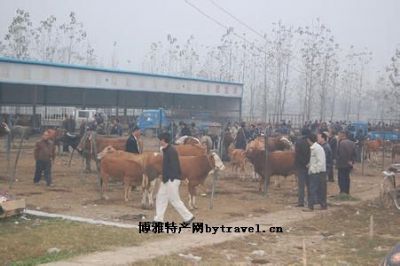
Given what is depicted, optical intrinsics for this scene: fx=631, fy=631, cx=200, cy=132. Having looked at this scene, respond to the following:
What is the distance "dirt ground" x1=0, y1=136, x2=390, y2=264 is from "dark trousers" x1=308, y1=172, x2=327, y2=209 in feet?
2.28

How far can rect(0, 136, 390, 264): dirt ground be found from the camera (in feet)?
48.0

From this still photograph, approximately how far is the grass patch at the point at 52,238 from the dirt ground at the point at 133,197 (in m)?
1.39

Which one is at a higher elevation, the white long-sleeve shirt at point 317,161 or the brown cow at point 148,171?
the white long-sleeve shirt at point 317,161

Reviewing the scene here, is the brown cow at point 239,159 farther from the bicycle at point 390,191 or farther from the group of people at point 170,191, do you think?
the group of people at point 170,191

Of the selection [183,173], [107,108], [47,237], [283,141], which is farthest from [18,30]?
[47,237]

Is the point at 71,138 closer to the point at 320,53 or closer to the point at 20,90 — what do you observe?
the point at 20,90

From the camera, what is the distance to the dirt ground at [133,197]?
48.0 feet

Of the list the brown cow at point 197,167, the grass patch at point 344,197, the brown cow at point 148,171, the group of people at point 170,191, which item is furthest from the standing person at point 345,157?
the group of people at point 170,191

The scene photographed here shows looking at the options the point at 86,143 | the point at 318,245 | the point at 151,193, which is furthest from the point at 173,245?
the point at 86,143

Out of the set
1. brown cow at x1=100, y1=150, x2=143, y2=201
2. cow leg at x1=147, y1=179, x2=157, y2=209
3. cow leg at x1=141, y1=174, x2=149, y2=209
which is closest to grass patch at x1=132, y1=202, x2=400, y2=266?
cow leg at x1=147, y1=179, x2=157, y2=209

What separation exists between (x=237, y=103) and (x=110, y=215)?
48433mm

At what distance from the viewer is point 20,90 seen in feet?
151

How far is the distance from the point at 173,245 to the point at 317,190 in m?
6.08

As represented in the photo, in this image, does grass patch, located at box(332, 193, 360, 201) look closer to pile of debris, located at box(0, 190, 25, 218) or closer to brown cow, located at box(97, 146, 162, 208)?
brown cow, located at box(97, 146, 162, 208)
